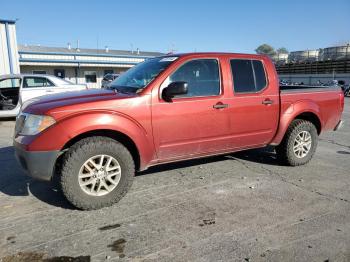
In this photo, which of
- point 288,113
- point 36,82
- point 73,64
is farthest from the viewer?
point 73,64

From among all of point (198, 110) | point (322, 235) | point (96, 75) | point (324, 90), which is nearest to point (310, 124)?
point (324, 90)

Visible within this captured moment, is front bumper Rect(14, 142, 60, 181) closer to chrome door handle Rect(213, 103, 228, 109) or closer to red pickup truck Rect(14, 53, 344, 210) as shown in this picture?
red pickup truck Rect(14, 53, 344, 210)

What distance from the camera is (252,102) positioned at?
522 centimetres

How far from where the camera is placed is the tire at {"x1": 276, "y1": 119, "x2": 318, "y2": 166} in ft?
19.0

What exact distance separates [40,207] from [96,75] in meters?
32.8

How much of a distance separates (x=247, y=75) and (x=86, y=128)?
2.63 metres

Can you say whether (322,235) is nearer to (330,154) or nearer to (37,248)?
(37,248)

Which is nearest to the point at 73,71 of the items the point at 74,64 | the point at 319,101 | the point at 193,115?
the point at 74,64

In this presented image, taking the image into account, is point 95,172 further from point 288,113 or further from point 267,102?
point 288,113

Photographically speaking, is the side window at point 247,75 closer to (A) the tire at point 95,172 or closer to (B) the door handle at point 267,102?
(B) the door handle at point 267,102

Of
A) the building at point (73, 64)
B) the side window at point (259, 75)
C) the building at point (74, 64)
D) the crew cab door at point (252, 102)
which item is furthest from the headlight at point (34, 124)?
the building at point (74, 64)

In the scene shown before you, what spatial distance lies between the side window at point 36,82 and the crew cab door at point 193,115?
8.38 m

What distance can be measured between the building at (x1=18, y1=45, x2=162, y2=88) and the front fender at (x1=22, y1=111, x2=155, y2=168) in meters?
26.8

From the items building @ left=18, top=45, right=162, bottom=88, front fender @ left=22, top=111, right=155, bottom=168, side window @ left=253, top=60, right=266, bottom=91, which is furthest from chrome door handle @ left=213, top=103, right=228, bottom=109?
building @ left=18, top=45, right=162, bottom=88
